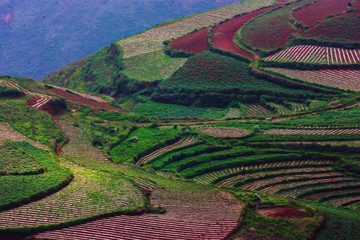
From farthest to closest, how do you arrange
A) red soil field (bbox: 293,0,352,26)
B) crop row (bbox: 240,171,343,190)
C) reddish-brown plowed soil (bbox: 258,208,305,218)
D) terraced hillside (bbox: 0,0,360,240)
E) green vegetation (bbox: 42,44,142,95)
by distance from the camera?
1. red soil field (bbox: 293,0,352,26)
2. green vegetation (bbox: 42,44,142,95)
3. crop row (bbox: 240,171,343,190)
4. reddish-brown plowed soil (bbox: 258,208,305,218)
5. terraced hillside (bbox: 0,0,360,240)

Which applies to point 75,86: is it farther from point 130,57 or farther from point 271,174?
point 271,174

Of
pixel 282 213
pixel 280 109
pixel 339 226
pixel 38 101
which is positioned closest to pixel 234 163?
pixel 282 213

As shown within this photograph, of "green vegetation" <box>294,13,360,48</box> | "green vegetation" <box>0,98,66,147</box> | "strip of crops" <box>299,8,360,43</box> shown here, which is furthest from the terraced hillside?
"strip of crops" <box>299,8,360,43</box>

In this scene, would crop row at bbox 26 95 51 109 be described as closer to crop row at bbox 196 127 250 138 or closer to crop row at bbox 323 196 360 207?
crop row at bbox 196 127 250 138

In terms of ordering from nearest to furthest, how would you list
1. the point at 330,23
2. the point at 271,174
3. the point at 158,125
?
the point at 271,174 < the point at 158,125 < the point at 330,23

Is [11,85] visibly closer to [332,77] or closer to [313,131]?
[313,131]

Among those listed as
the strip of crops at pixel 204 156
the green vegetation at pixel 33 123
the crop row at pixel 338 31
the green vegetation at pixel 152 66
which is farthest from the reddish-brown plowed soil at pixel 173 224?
the crop row at pixel 338 31

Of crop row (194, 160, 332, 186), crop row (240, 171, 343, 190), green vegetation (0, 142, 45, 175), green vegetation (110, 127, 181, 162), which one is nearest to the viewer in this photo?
green vegetation (0, 142, 45, 175)

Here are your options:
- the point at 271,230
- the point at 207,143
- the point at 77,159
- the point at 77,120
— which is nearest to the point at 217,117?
the point at 207,143
